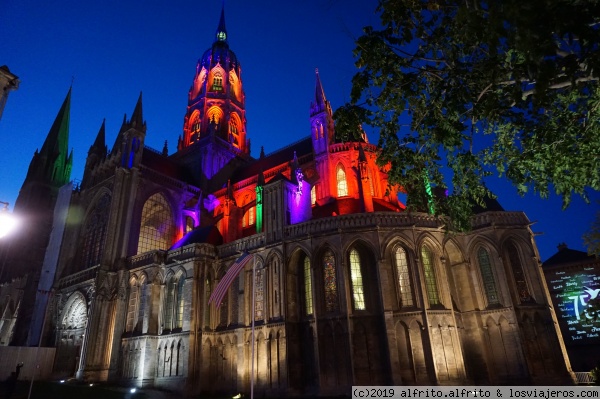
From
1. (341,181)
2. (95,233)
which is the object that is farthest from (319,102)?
(95,233)

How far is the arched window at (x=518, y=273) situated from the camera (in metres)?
23.3

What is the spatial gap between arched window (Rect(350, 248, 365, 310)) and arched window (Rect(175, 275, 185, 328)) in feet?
41.3

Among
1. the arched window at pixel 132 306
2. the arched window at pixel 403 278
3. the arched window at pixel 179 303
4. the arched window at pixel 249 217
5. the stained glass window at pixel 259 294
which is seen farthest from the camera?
the arched window at pixel 249 217

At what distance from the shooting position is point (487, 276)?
949 inches

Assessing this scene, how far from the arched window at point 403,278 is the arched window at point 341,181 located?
8601mm

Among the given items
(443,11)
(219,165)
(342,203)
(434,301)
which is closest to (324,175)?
(342,203)

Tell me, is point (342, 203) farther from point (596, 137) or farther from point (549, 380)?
point (596, 137)

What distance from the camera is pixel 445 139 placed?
11477mm

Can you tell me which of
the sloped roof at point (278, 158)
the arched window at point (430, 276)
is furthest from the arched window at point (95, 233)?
the arched window at point (430, 276)

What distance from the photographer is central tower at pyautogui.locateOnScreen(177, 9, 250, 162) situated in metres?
49.3

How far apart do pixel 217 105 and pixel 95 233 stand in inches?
882

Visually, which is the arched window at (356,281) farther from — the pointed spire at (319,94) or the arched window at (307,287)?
the pointed spire at (319,94)

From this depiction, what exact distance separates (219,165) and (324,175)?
1771 centimetres

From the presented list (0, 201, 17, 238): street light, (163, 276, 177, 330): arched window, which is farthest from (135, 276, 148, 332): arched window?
(0, 201, 17, 238): street light
